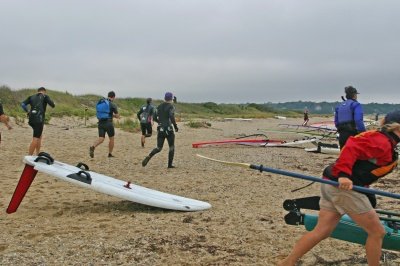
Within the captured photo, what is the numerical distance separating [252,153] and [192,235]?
31.2 feet

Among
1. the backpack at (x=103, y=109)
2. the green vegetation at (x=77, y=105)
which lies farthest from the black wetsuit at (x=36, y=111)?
the green vegetation at (x=77, y=105)

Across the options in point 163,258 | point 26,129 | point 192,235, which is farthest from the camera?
point 26,129

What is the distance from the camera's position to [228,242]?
4.84 meters

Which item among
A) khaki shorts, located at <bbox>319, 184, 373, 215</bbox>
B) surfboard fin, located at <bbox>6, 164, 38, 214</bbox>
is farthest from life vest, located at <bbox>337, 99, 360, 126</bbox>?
surfboard fin, located at <bbox>6, 164, 38, 214</bbox>

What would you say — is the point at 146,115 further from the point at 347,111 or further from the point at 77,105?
the point at 77,105

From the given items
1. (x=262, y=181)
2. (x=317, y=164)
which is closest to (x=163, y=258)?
(x=262, y=181)

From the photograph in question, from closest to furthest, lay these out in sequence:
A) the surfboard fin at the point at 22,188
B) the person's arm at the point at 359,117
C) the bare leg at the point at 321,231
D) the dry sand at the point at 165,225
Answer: the bare leg at the point at 321,231, the dry sand at the point at 165,225, the surfboard fin at the point at 22,188, the person's arm at the point at 359,117

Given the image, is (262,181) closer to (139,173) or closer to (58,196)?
(139,173)

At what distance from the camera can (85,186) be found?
583cm

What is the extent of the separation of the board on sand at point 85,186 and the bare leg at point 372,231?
2.91m

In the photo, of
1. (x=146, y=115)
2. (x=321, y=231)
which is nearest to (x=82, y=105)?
(x=146, y=115)

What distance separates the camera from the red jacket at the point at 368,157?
3.41 m

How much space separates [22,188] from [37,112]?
4438mm

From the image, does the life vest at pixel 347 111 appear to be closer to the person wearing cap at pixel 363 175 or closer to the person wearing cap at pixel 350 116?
the person wearing cap at pixel 350 116
